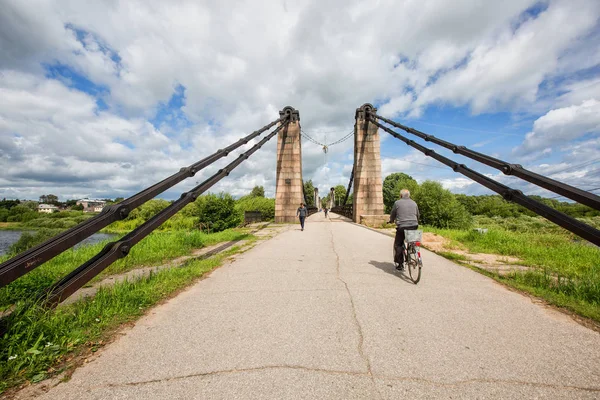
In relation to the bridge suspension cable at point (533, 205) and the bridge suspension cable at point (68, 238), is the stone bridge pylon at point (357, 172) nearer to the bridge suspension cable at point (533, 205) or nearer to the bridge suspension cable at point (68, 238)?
the bridge suspension cable at point (533, 205)

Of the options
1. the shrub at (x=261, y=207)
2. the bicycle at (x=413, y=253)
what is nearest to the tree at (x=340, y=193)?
the shrub at (x=261, y=207)

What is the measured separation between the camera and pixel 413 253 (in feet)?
15.1

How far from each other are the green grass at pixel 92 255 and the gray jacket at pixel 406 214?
5.49 meters

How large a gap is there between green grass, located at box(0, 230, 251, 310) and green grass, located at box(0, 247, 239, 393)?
2.34 feet

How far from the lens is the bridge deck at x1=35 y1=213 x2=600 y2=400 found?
5.76ft

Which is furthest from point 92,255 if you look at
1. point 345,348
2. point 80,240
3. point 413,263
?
point 413,263

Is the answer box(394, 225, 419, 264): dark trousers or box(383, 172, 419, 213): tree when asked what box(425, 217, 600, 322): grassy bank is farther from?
box(383, 172, 419, 213): tree

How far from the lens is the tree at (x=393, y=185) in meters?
51.5

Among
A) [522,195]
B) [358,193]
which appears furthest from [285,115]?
[522,195]

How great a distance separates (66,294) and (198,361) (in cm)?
183

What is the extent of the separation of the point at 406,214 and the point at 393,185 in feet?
188

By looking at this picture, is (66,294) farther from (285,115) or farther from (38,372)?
(285,115)

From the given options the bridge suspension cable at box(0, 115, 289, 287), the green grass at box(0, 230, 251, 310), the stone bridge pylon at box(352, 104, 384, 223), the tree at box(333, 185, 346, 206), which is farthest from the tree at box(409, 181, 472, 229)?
the tree at box(333, 185, 346, 206)

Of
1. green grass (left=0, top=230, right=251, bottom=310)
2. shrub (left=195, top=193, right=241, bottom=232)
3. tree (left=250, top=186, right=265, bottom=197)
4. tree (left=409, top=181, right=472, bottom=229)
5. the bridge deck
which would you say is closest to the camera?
the bridge deck
